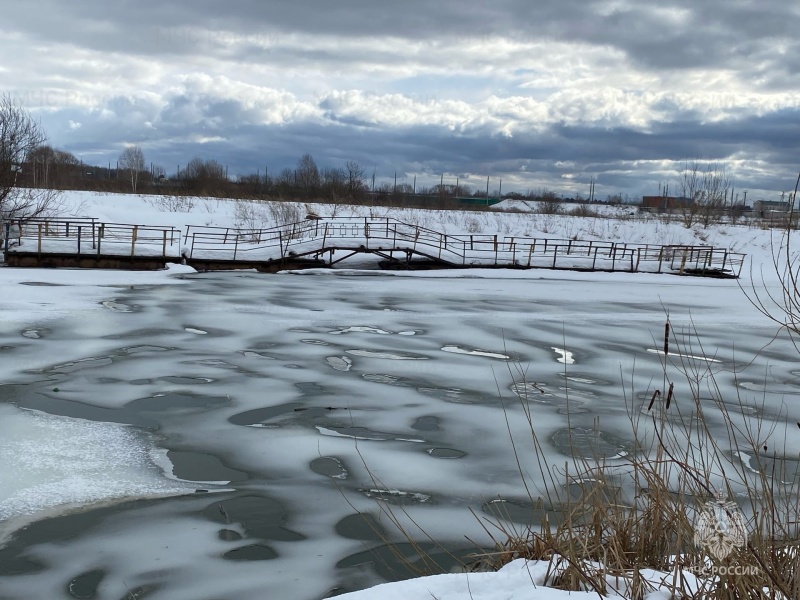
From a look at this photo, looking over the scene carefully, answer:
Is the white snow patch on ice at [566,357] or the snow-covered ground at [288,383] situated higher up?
the white snow patch on ice at [566,357]

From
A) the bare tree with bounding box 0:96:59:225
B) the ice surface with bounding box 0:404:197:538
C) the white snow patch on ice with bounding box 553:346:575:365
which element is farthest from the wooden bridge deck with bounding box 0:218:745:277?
the ice surface with bounding box 0:404:197:538

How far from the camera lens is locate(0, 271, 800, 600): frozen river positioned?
16.8 ft

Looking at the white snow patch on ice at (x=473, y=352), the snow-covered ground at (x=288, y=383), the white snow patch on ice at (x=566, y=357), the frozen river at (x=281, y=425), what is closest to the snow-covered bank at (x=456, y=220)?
the snow-covered ground at (x=288, y=383)

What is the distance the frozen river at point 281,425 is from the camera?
512 centimetres

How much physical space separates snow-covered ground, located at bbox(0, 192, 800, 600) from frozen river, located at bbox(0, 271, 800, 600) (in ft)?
0.10

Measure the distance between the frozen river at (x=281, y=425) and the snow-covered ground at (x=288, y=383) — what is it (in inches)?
1.3

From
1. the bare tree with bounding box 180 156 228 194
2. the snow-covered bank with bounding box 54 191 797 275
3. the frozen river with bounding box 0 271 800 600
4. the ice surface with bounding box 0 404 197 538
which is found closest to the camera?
the frozen river with bounding box 0 271 800 600

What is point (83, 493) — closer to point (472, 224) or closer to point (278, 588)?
point (278, 588)

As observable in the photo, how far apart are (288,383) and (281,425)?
1.88 m

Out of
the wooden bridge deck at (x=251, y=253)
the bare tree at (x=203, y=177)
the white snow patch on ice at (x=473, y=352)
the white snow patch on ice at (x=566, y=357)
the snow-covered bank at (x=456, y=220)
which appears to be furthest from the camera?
the bare tree at (x=203, y=177)

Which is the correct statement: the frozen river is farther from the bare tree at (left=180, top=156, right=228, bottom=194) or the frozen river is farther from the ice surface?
the bare tree at (left=180, top=156, right=228, bottom=194)

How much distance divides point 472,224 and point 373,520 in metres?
47.3

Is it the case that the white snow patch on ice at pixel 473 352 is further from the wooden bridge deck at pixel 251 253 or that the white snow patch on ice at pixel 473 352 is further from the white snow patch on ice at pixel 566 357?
A: the wooden bridge deck at pixel 251 253

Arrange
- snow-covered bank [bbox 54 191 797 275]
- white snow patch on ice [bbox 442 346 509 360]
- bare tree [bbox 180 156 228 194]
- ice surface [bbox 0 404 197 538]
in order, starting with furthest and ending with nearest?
bare tree [bbox 180 156 228 194]
snow-covered bank [bbox 54 191 797 275]
white snow patch on ice [bbox 442 346 509 360]
ice surface [bbox 0 404 197 538]
